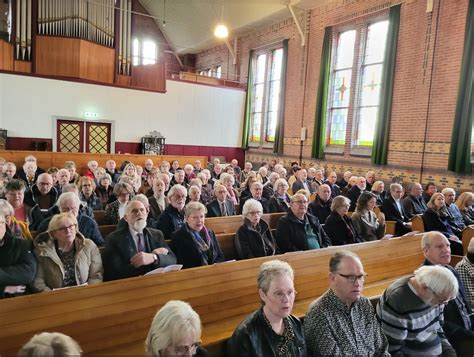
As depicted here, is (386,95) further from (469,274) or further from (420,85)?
(469,274)

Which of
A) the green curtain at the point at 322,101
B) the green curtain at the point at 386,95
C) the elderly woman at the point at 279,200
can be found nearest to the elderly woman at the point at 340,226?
the elderly woman at the point at 279,200

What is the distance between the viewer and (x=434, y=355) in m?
2.27

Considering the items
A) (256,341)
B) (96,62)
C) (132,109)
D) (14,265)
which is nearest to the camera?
(256,341)

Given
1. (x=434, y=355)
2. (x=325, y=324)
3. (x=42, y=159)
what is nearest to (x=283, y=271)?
(x=325, y=324)

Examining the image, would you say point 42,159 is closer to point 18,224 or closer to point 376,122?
point 18,224

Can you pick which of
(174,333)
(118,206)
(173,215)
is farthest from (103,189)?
(174,333)

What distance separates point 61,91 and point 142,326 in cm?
1042

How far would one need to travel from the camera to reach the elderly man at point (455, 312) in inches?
100

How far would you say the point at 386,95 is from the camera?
9086mm

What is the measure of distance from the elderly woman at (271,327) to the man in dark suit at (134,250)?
1.09m

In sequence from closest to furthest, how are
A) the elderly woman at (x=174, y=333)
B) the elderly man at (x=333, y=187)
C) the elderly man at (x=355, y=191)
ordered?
the elderly woman at (x=174, y=333), the elderly man at (x=355, y=191), the elderly man at (x=333, y=187)

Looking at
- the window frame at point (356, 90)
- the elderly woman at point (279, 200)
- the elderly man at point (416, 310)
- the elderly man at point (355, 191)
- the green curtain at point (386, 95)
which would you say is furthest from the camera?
the window frame at point (356, 90)

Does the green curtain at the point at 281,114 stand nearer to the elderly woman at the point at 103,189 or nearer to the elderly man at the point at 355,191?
the elderly man at the point at 355,191

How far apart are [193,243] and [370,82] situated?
8204 mm
